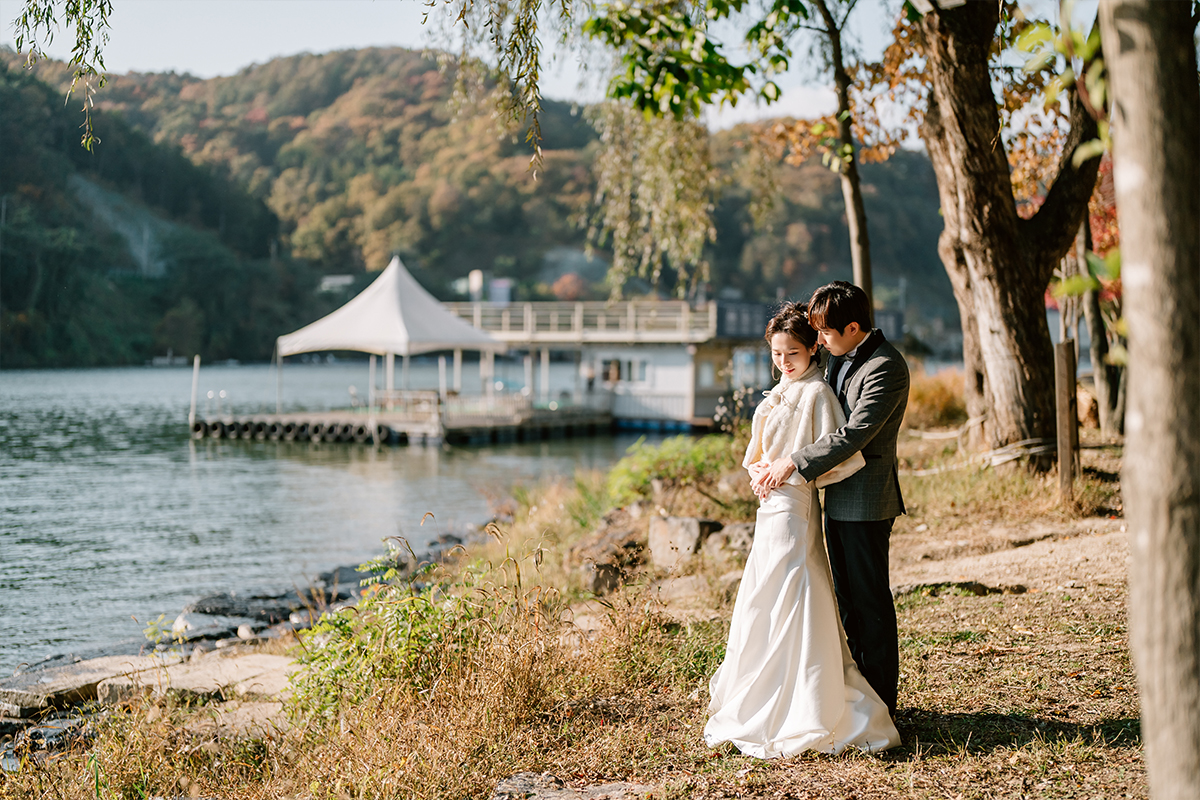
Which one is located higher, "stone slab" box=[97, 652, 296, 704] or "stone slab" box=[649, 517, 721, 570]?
"stone slab" box=[649, 517, 721, 570]

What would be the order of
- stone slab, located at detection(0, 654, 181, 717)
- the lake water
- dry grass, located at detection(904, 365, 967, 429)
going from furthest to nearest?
dry grass, located at detection(904, 365, 967, 429), the lake water, stone slab, located at detection(0, 654, 181, 717)

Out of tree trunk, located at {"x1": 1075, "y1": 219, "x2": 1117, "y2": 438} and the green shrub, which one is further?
tree trunk, located at {"x1": 1075, "y1": 219, "x2": 1117, "y2": 438}

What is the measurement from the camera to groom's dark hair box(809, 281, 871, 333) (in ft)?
12.7

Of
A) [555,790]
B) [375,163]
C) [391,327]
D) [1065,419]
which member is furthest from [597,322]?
[375,163]

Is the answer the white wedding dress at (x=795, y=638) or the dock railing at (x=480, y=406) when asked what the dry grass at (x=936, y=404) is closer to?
the white wedding dress at (x=795, y=638)

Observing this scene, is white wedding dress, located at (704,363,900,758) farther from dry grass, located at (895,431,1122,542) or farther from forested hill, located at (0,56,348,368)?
forested hill, located at (0,56,348,368)

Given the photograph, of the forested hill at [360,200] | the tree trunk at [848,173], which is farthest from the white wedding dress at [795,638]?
the forested hill at [360,200]

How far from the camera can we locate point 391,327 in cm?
2938

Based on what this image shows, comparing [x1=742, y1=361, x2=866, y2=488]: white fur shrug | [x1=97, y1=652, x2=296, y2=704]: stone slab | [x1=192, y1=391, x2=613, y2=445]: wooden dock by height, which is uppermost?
[x1=742, y1=361, x2=866, y2=488]: white fur shrug

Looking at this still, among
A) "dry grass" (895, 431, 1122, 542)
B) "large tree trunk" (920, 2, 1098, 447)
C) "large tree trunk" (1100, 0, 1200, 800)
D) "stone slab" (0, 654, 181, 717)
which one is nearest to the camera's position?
"large tree trunk" (1100, 0, 1200, 800)

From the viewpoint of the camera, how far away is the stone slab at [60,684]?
7.11 m

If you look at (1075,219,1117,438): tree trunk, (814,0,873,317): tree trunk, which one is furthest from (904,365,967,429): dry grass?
(814,0,873,317): tree trunk

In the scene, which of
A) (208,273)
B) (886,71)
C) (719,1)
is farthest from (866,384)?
(208,273)

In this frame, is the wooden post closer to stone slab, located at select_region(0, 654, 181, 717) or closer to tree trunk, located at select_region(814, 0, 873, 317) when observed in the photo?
tree trunk, located at select_region(814, 0, 873, 317)
